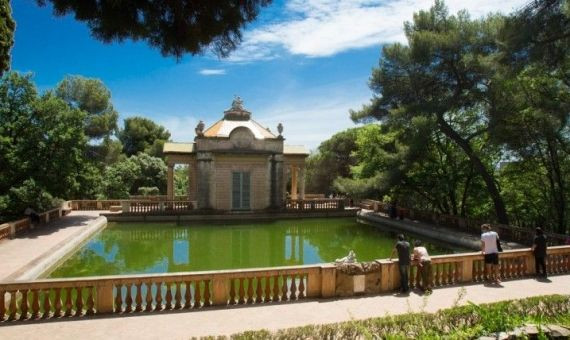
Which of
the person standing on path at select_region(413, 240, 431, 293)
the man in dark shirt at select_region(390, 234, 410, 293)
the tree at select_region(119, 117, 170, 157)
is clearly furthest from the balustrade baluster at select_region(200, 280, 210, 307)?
the tree at select_region(119, 117, 170, 157)

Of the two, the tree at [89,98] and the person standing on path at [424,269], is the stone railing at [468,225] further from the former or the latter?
the tree at [89,98]

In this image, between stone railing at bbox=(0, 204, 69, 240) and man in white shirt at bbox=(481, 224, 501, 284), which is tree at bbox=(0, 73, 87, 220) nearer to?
stone railing at bbox=(0, 204, 69, 240)

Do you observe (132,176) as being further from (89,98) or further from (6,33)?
(6,33)

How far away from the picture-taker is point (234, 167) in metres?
25.4

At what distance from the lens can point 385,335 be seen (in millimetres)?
5270

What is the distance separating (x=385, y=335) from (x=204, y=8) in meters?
5.18

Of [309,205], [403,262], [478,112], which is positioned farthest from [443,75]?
[403,262]

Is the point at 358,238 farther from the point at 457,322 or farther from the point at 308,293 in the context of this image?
the point at 457,322

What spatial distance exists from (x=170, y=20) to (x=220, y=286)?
15.2 ft

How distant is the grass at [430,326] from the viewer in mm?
5215

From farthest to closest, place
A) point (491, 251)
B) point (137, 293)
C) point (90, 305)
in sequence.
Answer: point (491, 251), point (137, 293), point (90, 305)

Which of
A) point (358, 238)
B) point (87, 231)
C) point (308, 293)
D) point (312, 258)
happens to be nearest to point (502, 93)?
point (358, 238)

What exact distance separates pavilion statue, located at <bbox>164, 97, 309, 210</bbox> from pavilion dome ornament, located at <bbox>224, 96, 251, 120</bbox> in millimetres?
2599

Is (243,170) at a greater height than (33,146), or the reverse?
(33,146)
